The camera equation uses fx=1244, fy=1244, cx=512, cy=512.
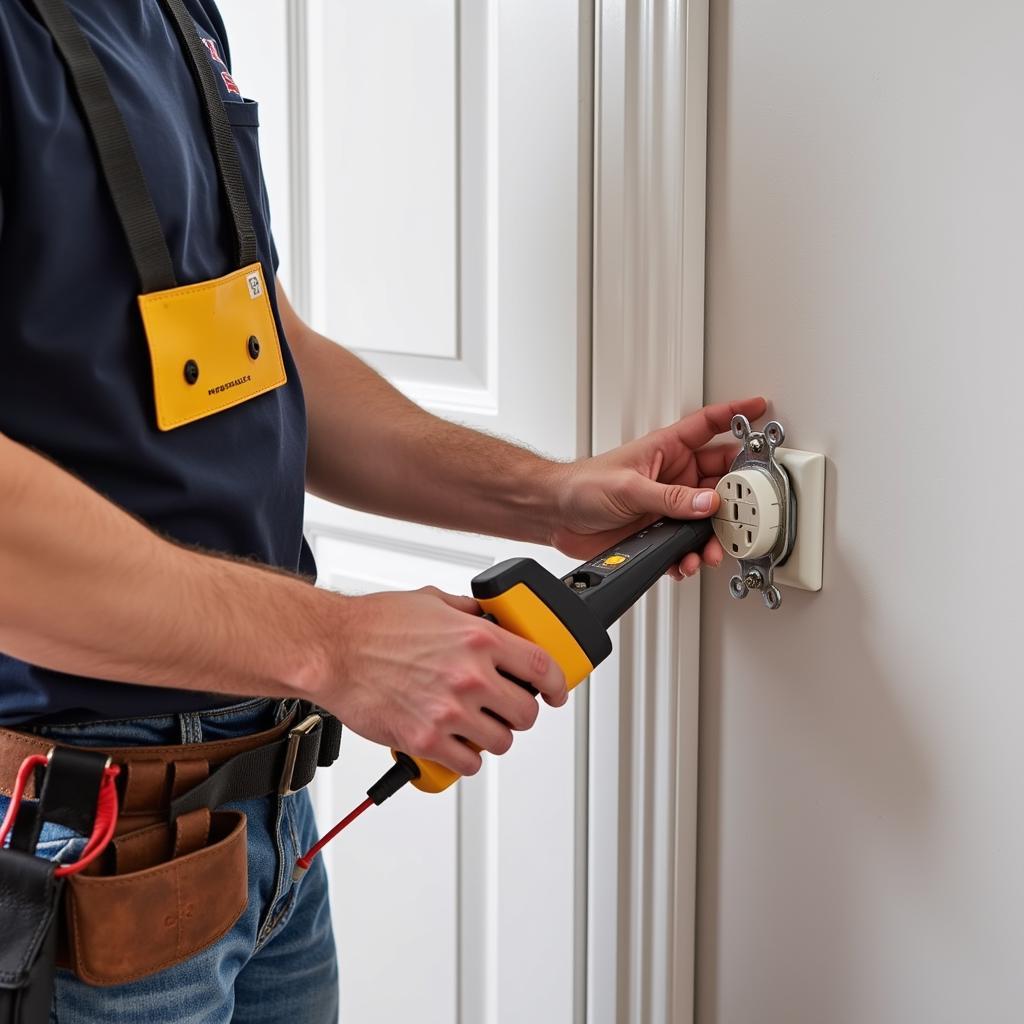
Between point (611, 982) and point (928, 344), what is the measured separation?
24.3 inches

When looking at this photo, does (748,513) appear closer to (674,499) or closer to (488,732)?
(674,499)

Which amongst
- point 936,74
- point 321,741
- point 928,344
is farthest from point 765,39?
point 321,741

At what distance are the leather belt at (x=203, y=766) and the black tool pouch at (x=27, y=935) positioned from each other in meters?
0.05

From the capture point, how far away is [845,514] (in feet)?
2.90

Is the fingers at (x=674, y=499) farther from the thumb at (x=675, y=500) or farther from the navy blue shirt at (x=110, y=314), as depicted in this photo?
the navy blue shirt at (x=110, y=314)

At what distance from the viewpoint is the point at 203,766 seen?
0.79 meters

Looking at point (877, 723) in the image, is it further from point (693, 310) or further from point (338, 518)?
point (338, 518)

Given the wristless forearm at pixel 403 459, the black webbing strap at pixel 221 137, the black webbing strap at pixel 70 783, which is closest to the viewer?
the black webbing strap at pixel 70 783

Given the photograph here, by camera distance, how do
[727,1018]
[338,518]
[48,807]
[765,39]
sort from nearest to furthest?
[48,807] < [765,39] < [727,1018] < [338,518]

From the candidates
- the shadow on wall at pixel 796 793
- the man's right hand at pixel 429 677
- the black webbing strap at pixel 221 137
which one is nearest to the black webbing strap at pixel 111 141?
the black webbing strap at pixel 221 137

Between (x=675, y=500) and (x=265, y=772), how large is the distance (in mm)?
344

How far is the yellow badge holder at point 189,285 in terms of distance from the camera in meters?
0.73

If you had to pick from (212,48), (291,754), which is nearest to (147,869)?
(291,754)

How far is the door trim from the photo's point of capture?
0.93 m
